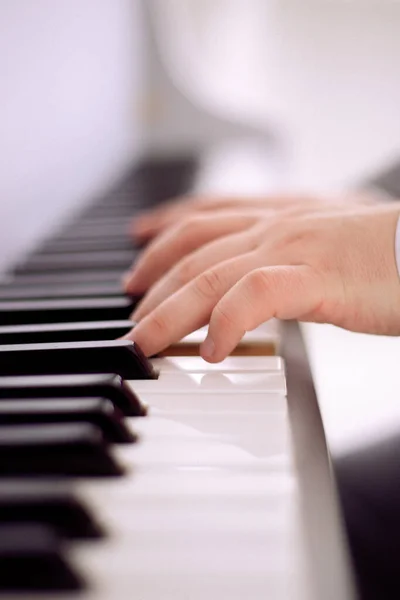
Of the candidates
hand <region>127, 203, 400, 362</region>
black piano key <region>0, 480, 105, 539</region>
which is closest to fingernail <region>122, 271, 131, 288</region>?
hand <region>127, 203, 400, 362</region>

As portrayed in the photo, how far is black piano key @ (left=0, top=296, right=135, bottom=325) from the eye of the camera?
29.6 inches

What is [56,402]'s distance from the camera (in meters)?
0.49

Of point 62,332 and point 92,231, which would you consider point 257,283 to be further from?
point 92,231

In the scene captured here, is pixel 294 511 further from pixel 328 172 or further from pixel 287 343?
pixel 328 172

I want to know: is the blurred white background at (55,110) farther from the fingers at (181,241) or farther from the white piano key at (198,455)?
the white piano key at (198,455)

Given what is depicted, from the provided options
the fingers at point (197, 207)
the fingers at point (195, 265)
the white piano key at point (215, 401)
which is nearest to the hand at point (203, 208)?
the fingers at point (197, 207)

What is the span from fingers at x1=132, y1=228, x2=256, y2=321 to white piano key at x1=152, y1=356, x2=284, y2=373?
0.29 feet

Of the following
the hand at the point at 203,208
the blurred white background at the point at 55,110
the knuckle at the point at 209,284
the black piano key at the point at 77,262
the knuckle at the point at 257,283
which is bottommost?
the knuckle at the point at 257,283

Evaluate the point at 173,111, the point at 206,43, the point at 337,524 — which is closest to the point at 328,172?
the point at 206,43

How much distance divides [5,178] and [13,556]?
0.93 m

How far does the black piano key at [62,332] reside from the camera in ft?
2.20

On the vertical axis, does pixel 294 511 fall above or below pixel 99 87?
below

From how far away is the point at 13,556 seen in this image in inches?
13.6

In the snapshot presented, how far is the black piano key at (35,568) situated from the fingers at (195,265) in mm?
403
